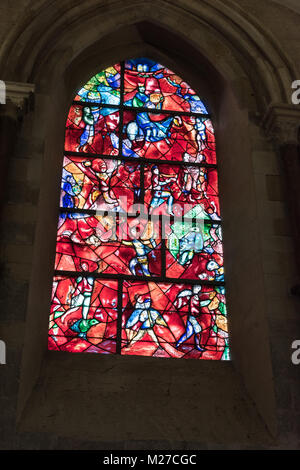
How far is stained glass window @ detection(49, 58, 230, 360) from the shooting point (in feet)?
18.3

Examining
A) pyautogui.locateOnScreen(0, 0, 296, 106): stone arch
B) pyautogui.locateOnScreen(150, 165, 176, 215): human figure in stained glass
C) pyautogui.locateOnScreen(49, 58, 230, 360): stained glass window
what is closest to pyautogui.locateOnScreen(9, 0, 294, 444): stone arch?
pyautogui.locateOnScreen(0, 0, 296, 106): stone arch

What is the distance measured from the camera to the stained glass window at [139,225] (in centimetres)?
557

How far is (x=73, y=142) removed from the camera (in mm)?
6555

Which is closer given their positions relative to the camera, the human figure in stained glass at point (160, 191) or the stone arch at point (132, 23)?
the stone arch at point (132, 23)

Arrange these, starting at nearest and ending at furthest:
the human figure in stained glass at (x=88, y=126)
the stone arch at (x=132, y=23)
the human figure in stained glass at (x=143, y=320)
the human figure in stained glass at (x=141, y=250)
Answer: the human figure in stained glass at (x=143, y=320), the human figure in stained glass at (x=141, y=250), the stone arch at (x=132, y=23), the human figure in stained glass at (x=88, y=126)

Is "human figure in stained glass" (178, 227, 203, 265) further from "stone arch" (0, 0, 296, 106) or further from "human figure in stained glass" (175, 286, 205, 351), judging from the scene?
"stone arch" (0, 0, 296, 106)

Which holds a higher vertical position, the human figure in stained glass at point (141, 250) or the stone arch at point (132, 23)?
the stone arch at point (132, 23)

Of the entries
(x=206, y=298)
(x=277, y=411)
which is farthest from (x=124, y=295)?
(x=277, y=411)

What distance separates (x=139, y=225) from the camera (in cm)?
611

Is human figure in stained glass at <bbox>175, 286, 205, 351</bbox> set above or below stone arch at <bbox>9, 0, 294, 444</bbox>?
below

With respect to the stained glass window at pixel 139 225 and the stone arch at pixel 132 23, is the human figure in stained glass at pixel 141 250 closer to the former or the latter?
the stained glass window at pixel 139 225

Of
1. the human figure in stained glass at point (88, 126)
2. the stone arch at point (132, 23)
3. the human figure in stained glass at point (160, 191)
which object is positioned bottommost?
the human figure in stained glass at point (160, 191)

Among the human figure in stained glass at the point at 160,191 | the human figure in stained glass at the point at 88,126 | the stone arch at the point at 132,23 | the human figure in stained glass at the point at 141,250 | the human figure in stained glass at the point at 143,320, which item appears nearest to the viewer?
the human figure in stained glass at the point at 143,320

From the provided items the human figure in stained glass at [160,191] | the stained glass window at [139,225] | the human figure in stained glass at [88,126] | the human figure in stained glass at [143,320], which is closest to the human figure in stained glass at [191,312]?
the stained glass window at [139,225]
